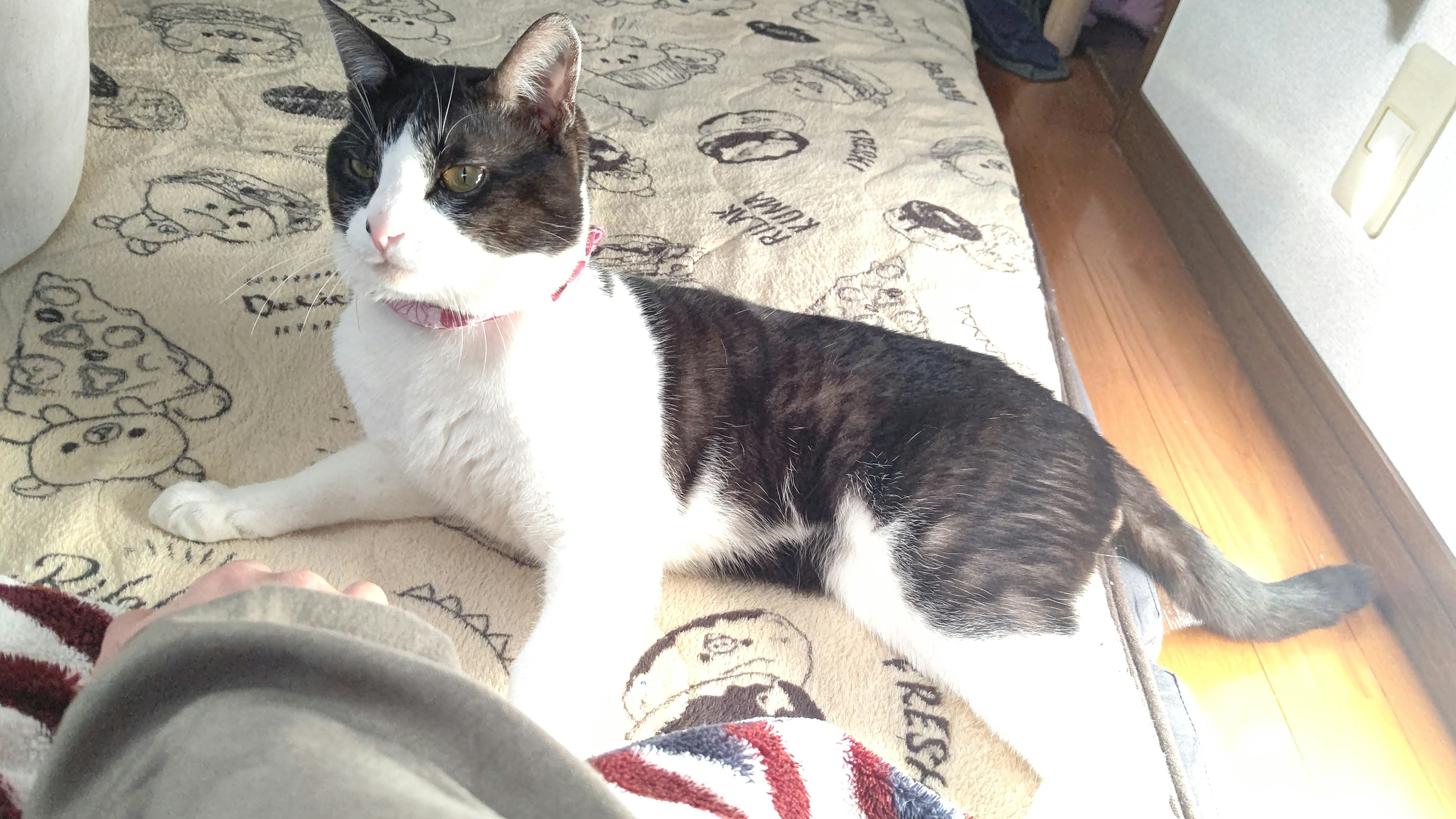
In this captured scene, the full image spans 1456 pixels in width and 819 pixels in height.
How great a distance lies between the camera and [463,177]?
2.61 ft

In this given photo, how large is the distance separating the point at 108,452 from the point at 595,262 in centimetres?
62

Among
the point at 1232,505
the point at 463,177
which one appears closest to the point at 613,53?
the point at 463,177

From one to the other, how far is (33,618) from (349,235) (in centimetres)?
40

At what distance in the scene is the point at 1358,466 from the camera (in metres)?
1.42

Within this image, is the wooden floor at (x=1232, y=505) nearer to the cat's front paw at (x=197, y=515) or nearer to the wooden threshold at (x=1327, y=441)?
the wooden threshold at (x=1327, y=441)

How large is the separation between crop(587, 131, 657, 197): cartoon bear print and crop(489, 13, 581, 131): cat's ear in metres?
0.62

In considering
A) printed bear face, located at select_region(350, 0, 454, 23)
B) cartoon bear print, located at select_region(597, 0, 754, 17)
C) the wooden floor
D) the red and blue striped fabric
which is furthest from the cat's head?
cartoon bear print, located at select_region(597, 0, 754, 17)

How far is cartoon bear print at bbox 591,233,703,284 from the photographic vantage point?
53.6 inches

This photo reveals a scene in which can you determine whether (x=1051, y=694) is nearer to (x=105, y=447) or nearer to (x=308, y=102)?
(x=105, y=447)

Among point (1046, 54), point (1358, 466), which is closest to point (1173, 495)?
point (1358, 466)

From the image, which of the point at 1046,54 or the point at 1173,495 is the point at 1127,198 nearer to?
the point at 1046,54

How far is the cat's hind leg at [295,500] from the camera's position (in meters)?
0.89

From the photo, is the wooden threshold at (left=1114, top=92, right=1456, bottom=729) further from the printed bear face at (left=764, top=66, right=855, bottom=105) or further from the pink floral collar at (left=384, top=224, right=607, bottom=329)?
the pink floral collar at (left=384, top=224, right=607, bottom=329)

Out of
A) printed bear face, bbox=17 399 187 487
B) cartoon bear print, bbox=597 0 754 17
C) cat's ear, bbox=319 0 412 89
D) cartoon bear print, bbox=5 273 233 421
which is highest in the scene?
cat's ear, bbox=319 0 412 89
